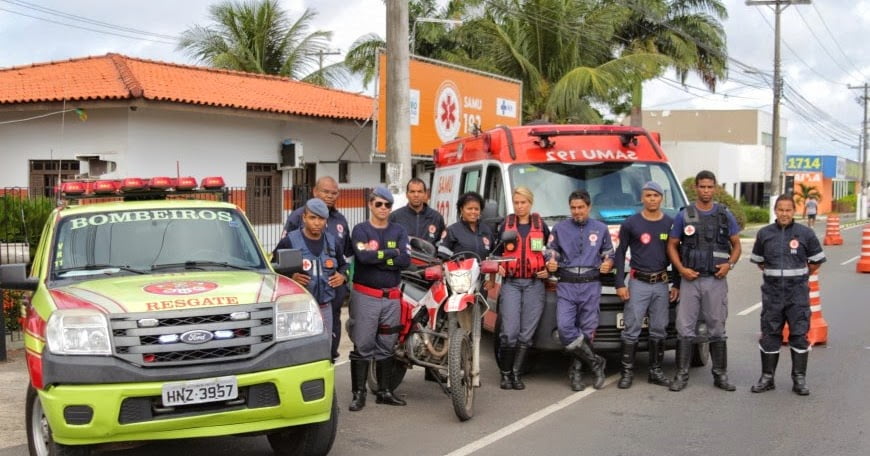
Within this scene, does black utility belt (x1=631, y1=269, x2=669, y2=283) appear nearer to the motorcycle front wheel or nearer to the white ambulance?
the white ambulance

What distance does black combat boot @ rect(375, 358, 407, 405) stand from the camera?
777 cm

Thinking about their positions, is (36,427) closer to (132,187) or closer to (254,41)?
(132,187)

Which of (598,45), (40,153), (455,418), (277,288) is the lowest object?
(455,418)

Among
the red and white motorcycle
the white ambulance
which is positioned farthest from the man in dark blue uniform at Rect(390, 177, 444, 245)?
the red and white motorcycle

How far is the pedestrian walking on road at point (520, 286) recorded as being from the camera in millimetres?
8148

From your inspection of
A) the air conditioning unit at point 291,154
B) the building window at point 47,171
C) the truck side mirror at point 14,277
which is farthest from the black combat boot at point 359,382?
the air conditioning unit at point 291,154

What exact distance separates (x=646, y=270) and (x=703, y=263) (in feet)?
1.62

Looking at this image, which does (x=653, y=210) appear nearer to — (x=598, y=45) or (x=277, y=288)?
(x=277, y=288)

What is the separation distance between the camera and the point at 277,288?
588 centimetres

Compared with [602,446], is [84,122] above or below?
above

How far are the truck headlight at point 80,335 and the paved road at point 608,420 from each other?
1543mm

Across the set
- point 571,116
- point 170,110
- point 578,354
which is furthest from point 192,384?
point 571,116

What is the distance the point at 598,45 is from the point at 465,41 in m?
4.60

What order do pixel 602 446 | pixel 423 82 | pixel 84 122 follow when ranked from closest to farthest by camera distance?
pixel 602 446, pixel 84 122, pixel 423 82
